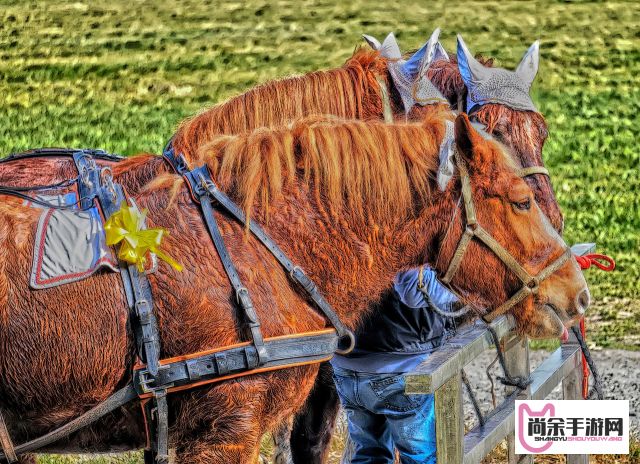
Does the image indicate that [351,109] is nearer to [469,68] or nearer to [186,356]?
[469,68]

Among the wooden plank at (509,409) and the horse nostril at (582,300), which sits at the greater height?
the horse nostril at (582,300)

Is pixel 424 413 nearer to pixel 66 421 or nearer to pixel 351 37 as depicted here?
pixel 66 421

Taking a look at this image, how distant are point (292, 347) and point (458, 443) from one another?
2.30ft

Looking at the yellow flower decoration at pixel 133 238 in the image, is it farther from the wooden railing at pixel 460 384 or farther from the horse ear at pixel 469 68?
the horse ear at pixel 469 68

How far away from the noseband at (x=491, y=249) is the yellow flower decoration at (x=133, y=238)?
915 mm

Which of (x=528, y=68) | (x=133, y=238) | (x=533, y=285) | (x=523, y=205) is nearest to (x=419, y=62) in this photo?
(x=528, y=68)

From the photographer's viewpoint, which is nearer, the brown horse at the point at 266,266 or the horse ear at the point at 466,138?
the brown horse at the point at 266,266

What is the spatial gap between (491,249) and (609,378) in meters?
4.05

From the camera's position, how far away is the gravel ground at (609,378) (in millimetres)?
6449

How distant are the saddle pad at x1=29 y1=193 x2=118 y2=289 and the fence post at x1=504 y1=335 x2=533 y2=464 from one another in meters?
2.05

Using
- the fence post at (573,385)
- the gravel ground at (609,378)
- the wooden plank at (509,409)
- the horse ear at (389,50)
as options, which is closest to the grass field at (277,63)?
the gravel ground at (609,378)

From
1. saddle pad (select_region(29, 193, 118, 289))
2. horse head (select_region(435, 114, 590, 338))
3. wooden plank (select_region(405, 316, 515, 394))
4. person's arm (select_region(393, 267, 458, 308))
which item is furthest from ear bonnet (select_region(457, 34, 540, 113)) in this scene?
saddle pad (select_region(29, 193, 118, 289))

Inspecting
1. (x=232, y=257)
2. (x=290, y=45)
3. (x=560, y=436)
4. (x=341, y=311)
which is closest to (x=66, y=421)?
(x=232, y=257)

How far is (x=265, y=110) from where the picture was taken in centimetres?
373
